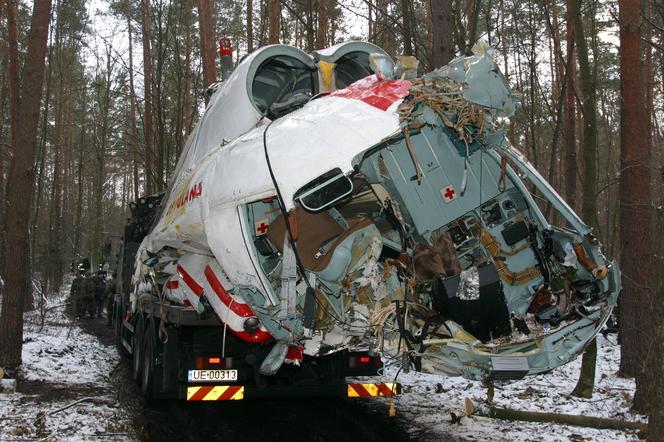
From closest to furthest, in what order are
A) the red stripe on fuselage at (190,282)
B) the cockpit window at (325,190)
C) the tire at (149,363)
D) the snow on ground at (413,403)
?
the cockpit window at (325,190), the red stripe on fuselage at (190,282), the snow on ground at (413,403), the tire at (149,363)

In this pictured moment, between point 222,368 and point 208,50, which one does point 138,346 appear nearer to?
point 222,368

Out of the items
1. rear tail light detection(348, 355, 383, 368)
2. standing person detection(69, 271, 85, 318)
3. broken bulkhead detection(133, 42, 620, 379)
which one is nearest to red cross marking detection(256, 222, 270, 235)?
broken bulkhead detection(133, 42, 620, 379)

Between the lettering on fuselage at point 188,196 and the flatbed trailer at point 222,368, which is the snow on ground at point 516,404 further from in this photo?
the lettering on fuselage at point 188,196

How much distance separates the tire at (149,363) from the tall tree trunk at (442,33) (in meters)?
5.44

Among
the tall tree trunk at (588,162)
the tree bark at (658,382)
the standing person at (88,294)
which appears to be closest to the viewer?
the tree bark at (658,382)

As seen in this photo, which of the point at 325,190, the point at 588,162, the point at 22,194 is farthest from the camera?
the point at 22,194

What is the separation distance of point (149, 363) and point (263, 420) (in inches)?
64.1

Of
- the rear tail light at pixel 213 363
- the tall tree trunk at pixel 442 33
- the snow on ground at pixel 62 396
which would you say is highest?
the tall tree trunk at pixel 442 33

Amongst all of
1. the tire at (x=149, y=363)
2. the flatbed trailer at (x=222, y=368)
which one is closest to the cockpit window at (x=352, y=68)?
the flatbed trailer at (x=222, y=368)

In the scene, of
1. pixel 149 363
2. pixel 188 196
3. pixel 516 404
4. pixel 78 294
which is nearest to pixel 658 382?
pixel 516 404

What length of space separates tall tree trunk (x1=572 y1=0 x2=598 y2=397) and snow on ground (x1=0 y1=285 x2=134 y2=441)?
5607mm

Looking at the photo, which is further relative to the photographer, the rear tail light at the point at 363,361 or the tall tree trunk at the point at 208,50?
the tall tree trunk at the point at 208,50

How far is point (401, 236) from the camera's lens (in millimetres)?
5387

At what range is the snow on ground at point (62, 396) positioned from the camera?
614 cm
